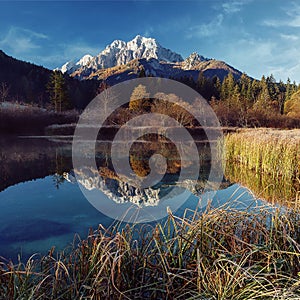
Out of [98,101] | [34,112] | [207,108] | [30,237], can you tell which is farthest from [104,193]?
[98,101]

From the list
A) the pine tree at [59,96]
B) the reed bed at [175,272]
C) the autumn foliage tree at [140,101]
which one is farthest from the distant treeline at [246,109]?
the reed bed at [175,272]

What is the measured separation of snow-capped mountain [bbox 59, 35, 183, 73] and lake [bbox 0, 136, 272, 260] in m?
149

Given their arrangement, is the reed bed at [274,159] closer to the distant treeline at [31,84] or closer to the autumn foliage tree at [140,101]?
the autumn foliage tree at [140,101]

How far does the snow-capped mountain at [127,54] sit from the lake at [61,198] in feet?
489

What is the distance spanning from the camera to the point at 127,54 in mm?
161750

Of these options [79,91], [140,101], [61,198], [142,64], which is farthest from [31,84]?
[142,64]

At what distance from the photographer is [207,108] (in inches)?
1077

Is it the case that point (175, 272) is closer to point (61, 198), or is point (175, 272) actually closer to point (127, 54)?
point (61, 198)

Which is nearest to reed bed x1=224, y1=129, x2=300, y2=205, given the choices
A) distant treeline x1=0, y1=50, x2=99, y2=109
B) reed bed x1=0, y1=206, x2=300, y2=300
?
reed bed x1=0, y1=206, x2=300, y2=300

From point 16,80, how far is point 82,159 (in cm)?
3855

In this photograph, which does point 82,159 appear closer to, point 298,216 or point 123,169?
point 123,169

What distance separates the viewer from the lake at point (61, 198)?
381cm

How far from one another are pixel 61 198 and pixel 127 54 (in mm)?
166521

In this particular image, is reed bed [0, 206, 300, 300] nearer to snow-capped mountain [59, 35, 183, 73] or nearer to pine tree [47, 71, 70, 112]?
pine tree [47, 71, 70, 112]
